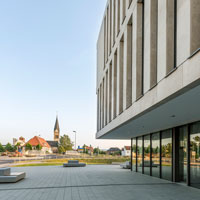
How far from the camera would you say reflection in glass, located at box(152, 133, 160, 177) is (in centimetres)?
1919

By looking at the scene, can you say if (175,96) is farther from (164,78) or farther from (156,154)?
(156,154)

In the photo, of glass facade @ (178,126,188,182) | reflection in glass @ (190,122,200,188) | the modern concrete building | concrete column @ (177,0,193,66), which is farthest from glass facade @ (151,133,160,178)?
concrete column @ (177,0,193,66)

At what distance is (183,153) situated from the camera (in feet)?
51.1

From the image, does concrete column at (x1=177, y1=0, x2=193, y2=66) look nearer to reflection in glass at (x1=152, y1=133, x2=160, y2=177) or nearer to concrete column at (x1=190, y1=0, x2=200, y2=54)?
concrete column at (x1=190, y1=0, x2=200, y2=54)

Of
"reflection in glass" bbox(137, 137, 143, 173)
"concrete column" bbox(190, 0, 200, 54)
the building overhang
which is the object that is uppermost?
"concrete column" bbox(190, 0, 200, 54)

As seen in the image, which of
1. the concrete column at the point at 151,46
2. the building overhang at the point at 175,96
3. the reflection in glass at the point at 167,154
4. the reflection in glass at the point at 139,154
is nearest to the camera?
the building overhang at the point at 175,96

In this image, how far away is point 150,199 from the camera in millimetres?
10609

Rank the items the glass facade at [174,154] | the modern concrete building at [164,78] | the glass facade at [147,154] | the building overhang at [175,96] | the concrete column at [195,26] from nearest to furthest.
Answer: the building overhang at [175,96], the concrete column at [195,26], the modern concrete building at [164,78], the glass facade at [174,154], the glass facade at [147,154]

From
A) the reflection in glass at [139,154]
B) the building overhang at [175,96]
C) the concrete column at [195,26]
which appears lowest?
the reflection in glass at [139,154]

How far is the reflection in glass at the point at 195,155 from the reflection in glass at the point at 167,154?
294cm

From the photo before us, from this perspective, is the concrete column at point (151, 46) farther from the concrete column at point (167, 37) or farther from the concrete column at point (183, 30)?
the concrete column at point (183, 30)

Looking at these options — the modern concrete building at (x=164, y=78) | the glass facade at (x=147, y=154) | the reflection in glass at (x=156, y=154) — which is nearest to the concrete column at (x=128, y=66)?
the modern concrete building at (x=164, y=78)

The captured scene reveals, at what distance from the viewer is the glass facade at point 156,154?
1919cm

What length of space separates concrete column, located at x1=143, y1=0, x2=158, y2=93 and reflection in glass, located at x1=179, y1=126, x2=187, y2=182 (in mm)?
5270
